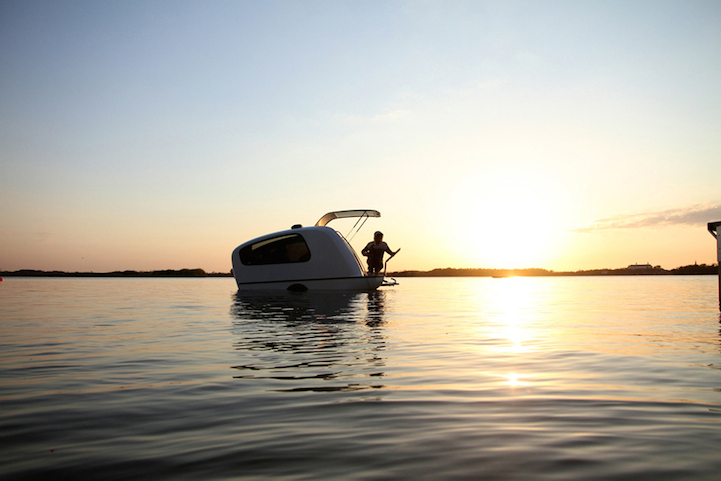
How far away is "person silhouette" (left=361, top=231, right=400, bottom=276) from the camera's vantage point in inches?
740

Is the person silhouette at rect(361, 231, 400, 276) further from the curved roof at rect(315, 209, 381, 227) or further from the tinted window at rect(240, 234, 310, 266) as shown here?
the tinted window at rect(240, 234, 310, 266)

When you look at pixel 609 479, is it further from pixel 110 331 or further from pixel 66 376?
pixel 110 331

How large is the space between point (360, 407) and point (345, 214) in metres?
16.8

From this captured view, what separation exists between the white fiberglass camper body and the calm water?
10634mm

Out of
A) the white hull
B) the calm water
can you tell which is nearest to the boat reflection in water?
the calm water

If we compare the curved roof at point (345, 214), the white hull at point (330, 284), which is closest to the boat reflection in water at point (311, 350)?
the white hull at point (330, 284)

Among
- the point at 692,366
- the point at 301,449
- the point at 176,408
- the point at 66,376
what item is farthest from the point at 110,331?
the point at 692,366

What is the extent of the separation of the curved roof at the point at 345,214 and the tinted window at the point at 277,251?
1.90 meters

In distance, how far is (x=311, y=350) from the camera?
565cm

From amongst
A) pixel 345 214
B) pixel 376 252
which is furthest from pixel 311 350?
pixel 345 214

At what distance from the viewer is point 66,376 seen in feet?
13.9

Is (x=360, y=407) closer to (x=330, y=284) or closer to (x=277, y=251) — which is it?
(x=330, y=284)

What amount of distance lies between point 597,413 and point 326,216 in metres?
17.0

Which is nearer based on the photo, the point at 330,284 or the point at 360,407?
the point at 360,407
